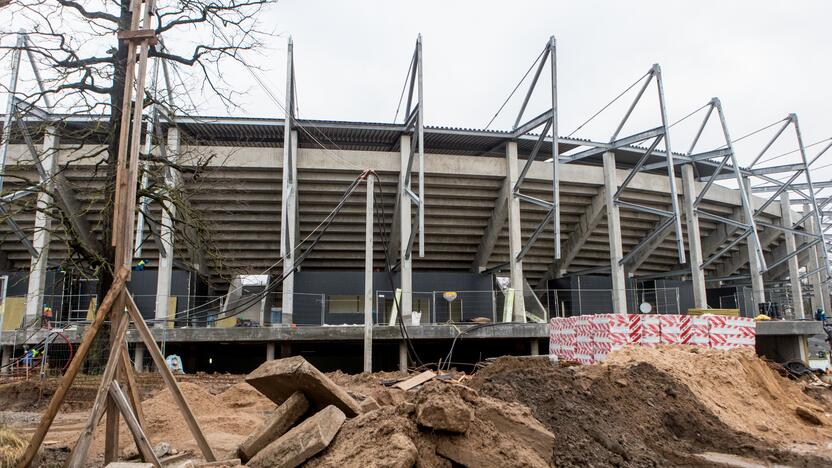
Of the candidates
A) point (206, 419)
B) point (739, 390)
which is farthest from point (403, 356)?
point (739, 390)

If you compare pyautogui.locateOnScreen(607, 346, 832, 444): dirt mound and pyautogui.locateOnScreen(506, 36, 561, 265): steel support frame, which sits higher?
pyautogui.locateOnScreen(506, 36, 561, 265): steel support frame

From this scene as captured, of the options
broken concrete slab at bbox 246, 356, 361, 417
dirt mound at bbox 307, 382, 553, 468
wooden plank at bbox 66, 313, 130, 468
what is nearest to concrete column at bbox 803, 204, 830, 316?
dirt mound at bbox 307, 382, 553, 468

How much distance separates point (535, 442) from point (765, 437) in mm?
5145

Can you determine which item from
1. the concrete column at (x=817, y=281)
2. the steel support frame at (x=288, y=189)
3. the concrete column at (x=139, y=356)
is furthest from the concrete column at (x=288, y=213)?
the concrete column at (x=817, y=281)

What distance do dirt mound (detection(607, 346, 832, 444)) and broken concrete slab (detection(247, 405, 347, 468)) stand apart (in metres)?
6.03

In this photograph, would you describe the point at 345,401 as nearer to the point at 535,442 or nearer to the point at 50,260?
the point at 535,442

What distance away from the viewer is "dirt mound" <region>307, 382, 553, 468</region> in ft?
15.2

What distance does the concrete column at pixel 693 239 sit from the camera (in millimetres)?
23734

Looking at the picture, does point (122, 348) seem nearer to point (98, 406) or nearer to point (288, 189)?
point (98, 406)

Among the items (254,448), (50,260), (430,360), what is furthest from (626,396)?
(50,260)

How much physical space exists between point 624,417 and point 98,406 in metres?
6.23

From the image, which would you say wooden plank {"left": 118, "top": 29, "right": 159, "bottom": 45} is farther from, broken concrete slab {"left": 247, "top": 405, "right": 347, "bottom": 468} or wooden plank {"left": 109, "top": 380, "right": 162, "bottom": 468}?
broken concrete slab {"left": 247, "top": 405, "right": 347, "bottom": 468}

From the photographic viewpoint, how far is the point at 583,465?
573cm

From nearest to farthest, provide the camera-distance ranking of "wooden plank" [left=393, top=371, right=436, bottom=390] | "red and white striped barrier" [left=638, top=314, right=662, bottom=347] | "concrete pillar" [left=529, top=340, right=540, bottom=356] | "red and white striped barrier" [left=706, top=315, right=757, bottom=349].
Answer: "wooden plank" [left=393, top=371, right=436, bottom=390]
"red and white striped barrier" [left=638, top=314, right=662, bottom=347]
"red and white striped barrier" [left=706, top=315, right=757, bottom=349]
"concrete pillar" [left=529, top=340, right=540, bottom=356]
